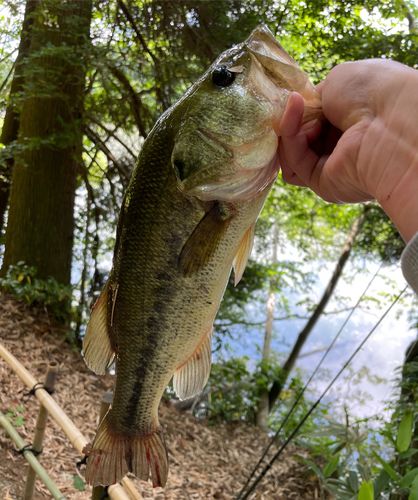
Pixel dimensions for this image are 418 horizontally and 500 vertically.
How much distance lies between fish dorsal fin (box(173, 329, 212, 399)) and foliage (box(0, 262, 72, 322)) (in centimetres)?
397

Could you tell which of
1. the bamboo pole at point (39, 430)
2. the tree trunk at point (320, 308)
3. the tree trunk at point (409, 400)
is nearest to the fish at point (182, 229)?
the bamboo pole at point (39, 430)

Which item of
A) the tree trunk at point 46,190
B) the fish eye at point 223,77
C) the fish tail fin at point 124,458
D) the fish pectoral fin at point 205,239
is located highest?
the tree trunk at point 46,190

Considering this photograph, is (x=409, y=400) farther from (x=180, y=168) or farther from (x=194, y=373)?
(x=180, y=168)

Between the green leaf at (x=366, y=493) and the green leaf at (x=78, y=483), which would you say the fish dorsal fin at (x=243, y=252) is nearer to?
the green leaf at (x=366, y=493)

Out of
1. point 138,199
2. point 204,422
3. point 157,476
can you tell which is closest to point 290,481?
point 204,422

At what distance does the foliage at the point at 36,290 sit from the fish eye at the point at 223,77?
14.2 feet

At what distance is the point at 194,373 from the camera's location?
54.1 inches

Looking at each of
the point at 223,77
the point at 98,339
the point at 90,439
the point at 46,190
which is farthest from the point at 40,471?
the point at 46,190

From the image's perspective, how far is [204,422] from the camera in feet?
17.2

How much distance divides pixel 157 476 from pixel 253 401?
494 centimetres

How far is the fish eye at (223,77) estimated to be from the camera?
1119 mm

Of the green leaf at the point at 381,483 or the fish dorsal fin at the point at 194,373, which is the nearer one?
the fish dorsal fin at the point at 194,373

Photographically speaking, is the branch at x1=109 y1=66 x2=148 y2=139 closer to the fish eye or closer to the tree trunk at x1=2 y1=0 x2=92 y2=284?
the tree trunk at x1=2 y1=0 x2=92 y2=284

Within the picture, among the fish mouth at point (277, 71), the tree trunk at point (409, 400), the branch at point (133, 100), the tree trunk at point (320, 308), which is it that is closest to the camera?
the fish mouth at point (277, 71)
